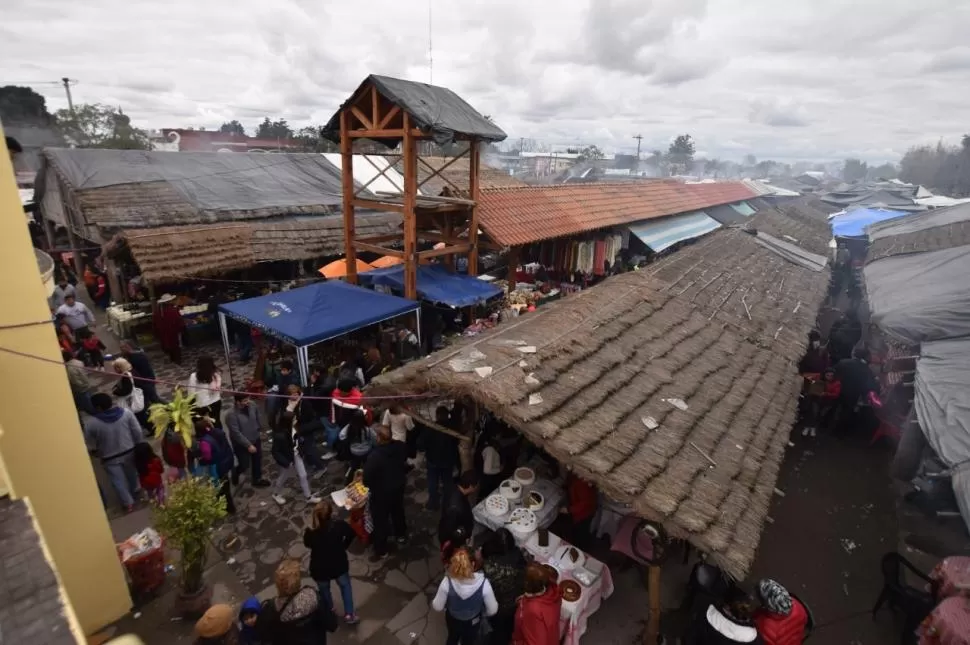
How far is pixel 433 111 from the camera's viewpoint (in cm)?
988

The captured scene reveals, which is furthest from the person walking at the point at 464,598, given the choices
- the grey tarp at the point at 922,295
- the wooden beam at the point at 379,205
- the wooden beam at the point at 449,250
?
the grey tarp at the point at 922,295

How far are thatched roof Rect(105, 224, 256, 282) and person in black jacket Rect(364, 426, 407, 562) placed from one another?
933 centimetres

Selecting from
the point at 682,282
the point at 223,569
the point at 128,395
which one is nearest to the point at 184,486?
the point at 223,569

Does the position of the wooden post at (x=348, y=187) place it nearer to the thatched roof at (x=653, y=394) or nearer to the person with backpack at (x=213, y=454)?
the person with backpack at (x=213, y=454)

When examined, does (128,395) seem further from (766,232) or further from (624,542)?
(766,232)

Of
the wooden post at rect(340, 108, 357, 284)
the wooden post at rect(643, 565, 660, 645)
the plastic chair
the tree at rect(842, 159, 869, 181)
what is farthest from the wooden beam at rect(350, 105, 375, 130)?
the tree at rect(842, 159, 869, 181)

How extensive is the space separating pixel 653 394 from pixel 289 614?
14.7 feet

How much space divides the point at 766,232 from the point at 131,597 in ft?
70.8

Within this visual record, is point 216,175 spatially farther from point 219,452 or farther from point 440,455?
point 440,455

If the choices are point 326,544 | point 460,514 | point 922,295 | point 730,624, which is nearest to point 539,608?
point 460,514

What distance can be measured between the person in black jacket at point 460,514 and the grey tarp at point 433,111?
267 inches

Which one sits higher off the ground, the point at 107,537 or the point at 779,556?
the point at 107,537

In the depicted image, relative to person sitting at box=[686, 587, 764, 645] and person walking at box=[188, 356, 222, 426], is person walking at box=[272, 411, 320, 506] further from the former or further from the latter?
person sitting at box=[686, 587, 764, 645]

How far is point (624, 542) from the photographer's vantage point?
18.8 feet
